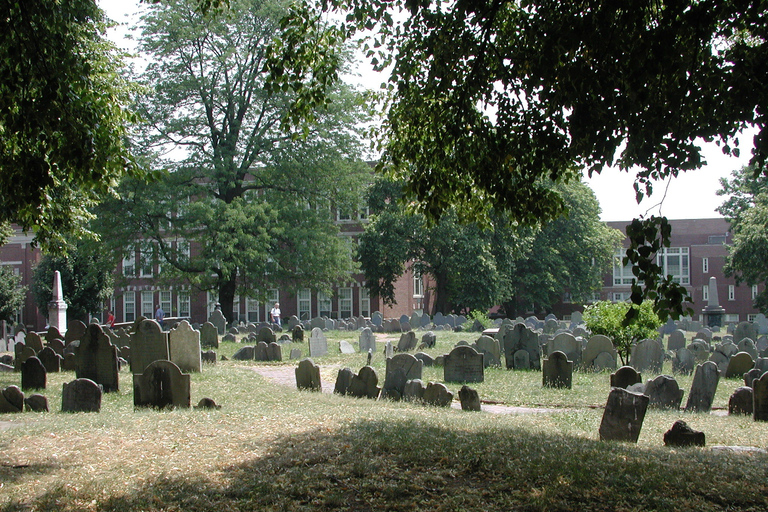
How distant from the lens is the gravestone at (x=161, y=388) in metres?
10.6

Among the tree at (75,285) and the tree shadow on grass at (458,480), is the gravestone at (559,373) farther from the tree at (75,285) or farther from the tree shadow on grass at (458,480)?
the tree at (75,285)

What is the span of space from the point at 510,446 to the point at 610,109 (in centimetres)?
350

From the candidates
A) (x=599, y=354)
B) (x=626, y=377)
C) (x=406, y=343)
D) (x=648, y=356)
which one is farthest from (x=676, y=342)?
(x=626, y=377)

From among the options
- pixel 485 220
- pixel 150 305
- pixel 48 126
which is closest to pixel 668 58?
pixel 485 220

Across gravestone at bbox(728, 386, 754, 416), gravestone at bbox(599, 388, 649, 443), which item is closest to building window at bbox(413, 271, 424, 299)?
gravestone at bbox(728, 386, 754, 416)

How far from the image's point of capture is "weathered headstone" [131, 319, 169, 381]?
14.8 meters

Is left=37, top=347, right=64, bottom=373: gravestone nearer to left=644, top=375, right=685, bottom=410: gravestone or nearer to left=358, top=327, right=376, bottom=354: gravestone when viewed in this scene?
left=358, top=327, right=376, bottom=354: gravestone

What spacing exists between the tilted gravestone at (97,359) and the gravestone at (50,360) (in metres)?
4.07

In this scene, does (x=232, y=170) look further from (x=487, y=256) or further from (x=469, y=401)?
(x=469, y=401)

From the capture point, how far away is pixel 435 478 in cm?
596

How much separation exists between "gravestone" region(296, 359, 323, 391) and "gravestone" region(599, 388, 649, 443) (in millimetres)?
6368

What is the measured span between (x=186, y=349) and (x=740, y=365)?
12924mm

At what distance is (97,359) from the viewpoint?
13109 millimetres

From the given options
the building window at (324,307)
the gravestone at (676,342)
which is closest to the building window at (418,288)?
the building window at (324,307)
